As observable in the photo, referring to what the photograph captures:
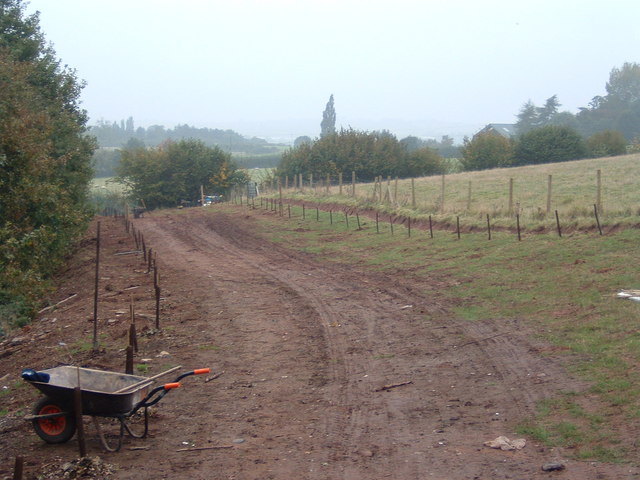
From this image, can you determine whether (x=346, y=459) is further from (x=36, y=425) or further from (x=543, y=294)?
(x=543, y=294)

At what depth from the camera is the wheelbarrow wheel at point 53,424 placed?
644cm

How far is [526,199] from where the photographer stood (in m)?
25.2

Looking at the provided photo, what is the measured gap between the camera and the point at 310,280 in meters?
16.1

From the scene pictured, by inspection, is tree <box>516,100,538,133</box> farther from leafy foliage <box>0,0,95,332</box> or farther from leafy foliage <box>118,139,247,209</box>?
leafy foliage <box>0,0,95,332</box>

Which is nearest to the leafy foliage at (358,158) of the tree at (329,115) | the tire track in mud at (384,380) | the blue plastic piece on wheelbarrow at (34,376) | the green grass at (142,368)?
the tire track in mud at (384,380)

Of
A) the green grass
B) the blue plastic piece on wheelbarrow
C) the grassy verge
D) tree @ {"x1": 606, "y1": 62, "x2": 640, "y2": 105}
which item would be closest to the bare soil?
the green grass

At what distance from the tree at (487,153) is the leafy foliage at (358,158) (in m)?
3.10

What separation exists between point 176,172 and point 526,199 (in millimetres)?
41113

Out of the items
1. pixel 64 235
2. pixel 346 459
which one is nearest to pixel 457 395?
pixel 346 459

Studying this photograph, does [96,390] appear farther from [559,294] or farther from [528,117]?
[528,117]

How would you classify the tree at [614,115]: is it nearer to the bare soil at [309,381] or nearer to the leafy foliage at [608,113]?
the leafy foliage at [608,113]

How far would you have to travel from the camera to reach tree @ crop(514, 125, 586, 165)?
62969 mm

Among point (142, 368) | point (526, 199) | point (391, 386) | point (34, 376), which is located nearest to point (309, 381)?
point (391, 386)

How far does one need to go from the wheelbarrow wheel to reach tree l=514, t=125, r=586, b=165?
61.6 m
